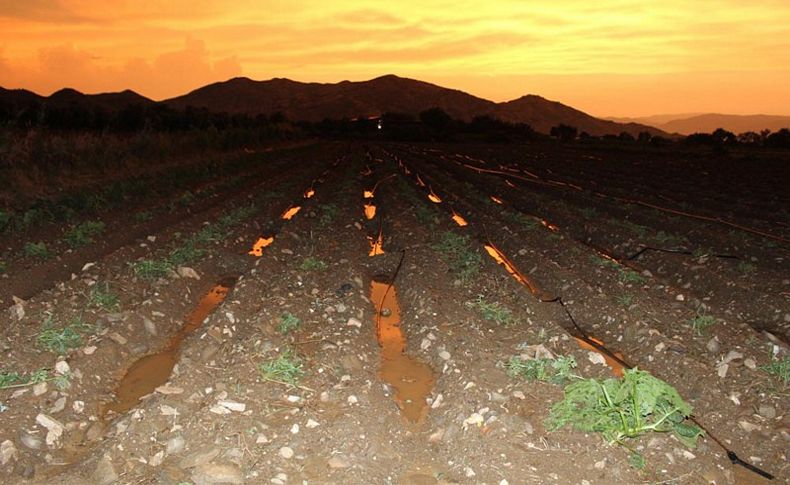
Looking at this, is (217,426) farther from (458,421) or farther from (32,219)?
(32,219)

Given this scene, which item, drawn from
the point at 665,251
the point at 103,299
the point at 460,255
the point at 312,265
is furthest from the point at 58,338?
the point at 665,251

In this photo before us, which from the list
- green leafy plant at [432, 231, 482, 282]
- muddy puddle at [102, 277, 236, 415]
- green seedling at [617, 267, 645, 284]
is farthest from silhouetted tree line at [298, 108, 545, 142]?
muddy puddle at [102, 277, 236, 415]

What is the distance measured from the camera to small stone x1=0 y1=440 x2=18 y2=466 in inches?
153

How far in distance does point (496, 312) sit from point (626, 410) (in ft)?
8.00

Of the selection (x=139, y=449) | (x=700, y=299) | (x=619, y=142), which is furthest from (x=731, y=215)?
(x=619, y=142)

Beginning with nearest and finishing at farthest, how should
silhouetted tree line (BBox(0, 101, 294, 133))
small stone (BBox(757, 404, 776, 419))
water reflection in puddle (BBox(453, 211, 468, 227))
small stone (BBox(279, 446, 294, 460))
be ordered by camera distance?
small stone (BBox(279, 446, 294, 460)) < small stone (BBox(757, 404, 776, 419)) < water reflection in puddle (BBox(453, 211, 468, 227)) < silhouetted tree line (BBox(0, 101, 294, 133))

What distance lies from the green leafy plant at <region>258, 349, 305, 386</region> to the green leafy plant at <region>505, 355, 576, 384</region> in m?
2.03

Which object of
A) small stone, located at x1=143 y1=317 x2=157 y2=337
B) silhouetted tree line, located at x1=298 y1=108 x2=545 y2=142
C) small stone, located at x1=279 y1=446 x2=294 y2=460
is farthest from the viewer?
silhouetted tree line, located at x1=298 y1=108 x2=545 y2=142

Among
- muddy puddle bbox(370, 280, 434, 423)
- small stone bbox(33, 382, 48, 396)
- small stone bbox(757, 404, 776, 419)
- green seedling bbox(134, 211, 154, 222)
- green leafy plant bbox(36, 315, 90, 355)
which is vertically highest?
green seedling bbox(134, 211, 154, 222)

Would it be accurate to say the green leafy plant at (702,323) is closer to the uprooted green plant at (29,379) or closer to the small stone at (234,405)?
the small stone at (234,405)

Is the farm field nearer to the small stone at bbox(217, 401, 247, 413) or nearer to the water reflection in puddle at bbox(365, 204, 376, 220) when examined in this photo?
the small stone at bbox(217, 401, 247, 413)

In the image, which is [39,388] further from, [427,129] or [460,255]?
[427,129]

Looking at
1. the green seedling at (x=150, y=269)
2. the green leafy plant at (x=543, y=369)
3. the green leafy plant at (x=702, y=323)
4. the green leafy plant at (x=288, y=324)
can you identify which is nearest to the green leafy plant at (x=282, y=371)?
the green leafy plant at (x=288, y=324)

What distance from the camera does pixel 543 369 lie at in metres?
5.05
